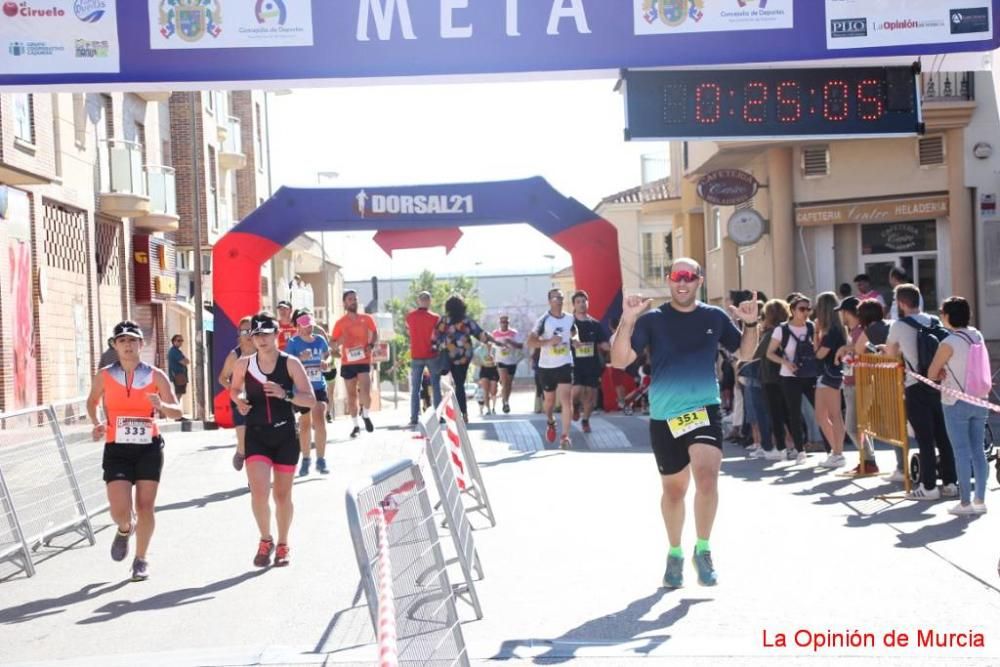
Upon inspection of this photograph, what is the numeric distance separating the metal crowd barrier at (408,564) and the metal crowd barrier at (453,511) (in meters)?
1.47

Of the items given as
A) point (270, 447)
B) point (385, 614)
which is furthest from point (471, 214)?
point (385, 614)

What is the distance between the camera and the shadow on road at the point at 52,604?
8.52 metres

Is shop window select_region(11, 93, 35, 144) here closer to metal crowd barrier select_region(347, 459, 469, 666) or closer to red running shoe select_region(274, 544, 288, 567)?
red running shoe select_region(274, 544, 288, 567)

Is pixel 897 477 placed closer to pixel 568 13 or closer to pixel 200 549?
pixel 568 13

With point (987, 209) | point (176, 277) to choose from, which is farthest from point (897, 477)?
point (176, 277)

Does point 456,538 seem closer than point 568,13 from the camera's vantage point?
Yes

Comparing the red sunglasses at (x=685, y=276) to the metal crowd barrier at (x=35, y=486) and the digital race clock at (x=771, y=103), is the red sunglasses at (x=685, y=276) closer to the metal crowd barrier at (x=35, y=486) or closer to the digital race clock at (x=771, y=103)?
the metal crowd barrier at (x=35, y=486)

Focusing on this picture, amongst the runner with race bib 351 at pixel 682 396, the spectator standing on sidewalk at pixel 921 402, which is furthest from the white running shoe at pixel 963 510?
the runner with race bib 351 at pixel 682 396

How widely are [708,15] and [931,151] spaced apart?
16.1 metres

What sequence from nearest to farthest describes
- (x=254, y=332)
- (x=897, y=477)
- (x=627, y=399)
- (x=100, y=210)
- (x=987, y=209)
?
(x=254, y=332)
(x=897, y=477)
(x=627, y=399)
(x=987, y=209)
(x=100, y=210)

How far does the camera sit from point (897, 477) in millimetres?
12953

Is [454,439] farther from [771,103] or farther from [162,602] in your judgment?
[771,103]

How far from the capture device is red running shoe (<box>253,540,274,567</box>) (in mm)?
9656

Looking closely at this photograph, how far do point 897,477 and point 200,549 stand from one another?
6.28 metres
